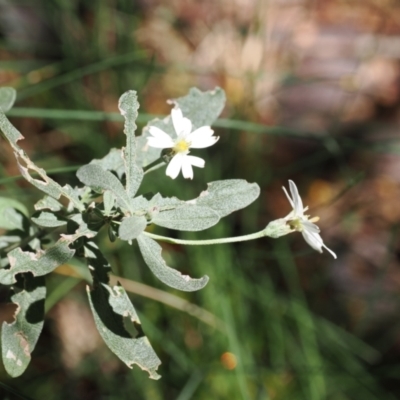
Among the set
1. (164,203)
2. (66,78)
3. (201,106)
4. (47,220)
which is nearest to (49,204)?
(47,220)

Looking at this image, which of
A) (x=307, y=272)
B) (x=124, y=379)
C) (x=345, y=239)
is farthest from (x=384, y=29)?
(x=124, y=379)

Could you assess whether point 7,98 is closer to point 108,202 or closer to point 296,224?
point 108,202

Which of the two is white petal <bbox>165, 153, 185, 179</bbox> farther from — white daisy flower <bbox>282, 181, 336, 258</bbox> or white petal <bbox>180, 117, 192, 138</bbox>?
white daisy flower <bbox>282, 181, 336, 258</bbox>

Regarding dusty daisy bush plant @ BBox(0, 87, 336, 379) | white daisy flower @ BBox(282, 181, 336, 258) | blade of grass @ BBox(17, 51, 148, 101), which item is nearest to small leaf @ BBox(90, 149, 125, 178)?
dusty daisy bush plant @ BBox(0, 87, 336, 379)

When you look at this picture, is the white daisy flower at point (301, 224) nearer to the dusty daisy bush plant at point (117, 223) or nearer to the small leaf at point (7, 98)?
the dusty daisy bush plant at point (117, 223)

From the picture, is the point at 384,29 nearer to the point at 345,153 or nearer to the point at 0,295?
the point at 345,153
